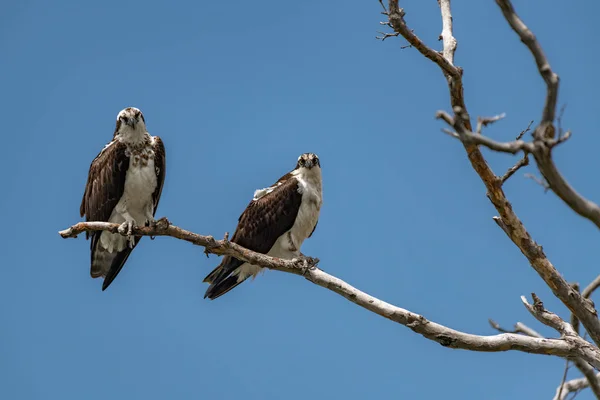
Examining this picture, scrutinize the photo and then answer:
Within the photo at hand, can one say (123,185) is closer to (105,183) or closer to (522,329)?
(105,183)

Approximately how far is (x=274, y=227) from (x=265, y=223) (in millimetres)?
110

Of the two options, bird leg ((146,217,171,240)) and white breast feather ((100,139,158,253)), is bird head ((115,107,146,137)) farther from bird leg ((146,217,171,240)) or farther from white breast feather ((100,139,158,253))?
bird leg ((146,217,171,240))

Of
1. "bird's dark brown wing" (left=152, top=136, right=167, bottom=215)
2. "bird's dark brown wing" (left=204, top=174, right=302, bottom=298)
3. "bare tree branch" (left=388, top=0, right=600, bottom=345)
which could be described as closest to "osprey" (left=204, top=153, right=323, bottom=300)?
"bird's dark brown wing" (left=204, top=174, right=302, bottom=298)

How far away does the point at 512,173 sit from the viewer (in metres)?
6.60

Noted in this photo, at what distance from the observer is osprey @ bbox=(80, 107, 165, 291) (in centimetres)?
878

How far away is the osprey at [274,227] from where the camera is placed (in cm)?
889

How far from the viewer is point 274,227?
890 centimetres

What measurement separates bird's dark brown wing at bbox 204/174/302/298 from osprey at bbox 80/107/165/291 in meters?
0.96

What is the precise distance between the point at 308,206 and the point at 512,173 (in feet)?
9.63

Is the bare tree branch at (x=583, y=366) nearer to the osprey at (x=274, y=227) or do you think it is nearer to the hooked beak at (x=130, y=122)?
the osprey at (x=274, y=227)

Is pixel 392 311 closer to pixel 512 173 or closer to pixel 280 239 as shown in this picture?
pixel 512 173

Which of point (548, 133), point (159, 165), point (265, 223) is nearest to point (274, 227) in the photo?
point (265, 223)

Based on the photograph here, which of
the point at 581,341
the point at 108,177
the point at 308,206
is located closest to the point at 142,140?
the point at 108,177

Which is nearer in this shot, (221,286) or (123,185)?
(123,185)
